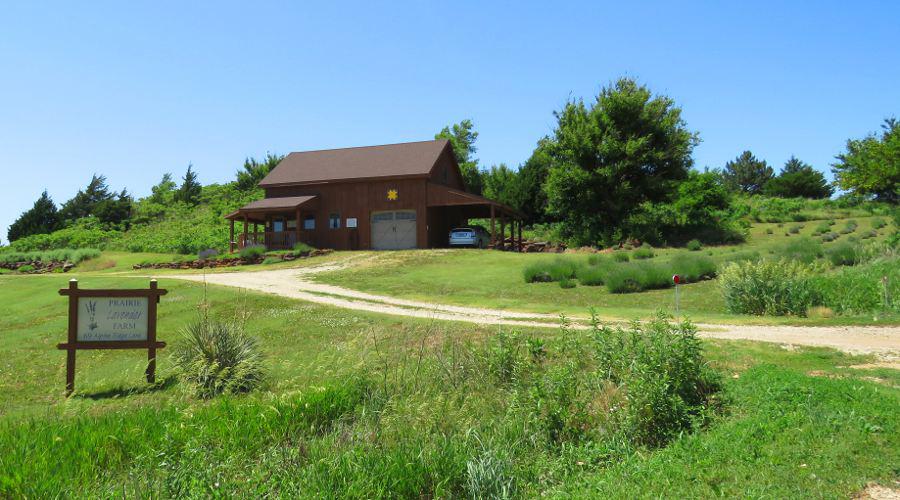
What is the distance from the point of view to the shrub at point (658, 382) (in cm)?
666

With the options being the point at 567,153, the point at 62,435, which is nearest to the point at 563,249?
the point at 567,153

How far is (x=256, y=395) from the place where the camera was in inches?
323

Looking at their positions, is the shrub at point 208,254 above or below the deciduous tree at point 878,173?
below

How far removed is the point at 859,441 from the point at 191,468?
602 cm

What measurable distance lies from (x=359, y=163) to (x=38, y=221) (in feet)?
125

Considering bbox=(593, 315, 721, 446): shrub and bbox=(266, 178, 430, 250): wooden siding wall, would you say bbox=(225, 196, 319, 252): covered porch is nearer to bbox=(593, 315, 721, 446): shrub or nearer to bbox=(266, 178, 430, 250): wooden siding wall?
bbox=(266, 178, 430, 250): wooden siding wall

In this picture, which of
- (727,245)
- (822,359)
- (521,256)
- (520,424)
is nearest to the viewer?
(520,424)

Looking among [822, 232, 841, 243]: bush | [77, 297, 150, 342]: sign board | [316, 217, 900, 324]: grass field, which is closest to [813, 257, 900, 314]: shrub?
[316, 217, 900, 324]: grass field

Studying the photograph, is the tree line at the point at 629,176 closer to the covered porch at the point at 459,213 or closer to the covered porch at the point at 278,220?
the covered porch at the point at 459,213

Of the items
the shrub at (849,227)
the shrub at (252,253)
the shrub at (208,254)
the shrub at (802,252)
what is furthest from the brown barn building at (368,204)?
the shrub at (849,227)

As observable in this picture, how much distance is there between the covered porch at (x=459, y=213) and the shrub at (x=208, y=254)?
13026 mm

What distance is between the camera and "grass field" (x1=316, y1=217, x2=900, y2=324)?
14769 mm

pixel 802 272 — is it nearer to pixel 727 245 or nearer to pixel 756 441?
pixel 756 441

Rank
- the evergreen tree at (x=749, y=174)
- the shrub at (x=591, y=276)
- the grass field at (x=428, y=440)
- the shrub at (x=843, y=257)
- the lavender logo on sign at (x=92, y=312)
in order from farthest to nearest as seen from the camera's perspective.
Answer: the evergreen tree at (x=749, y=174)
the shrub at (x=591, y=276)
the shrub at (x=843, y=257)
the lavender logo on sign at (x=92, y=312)
the grass field at (x=428, y=440)
